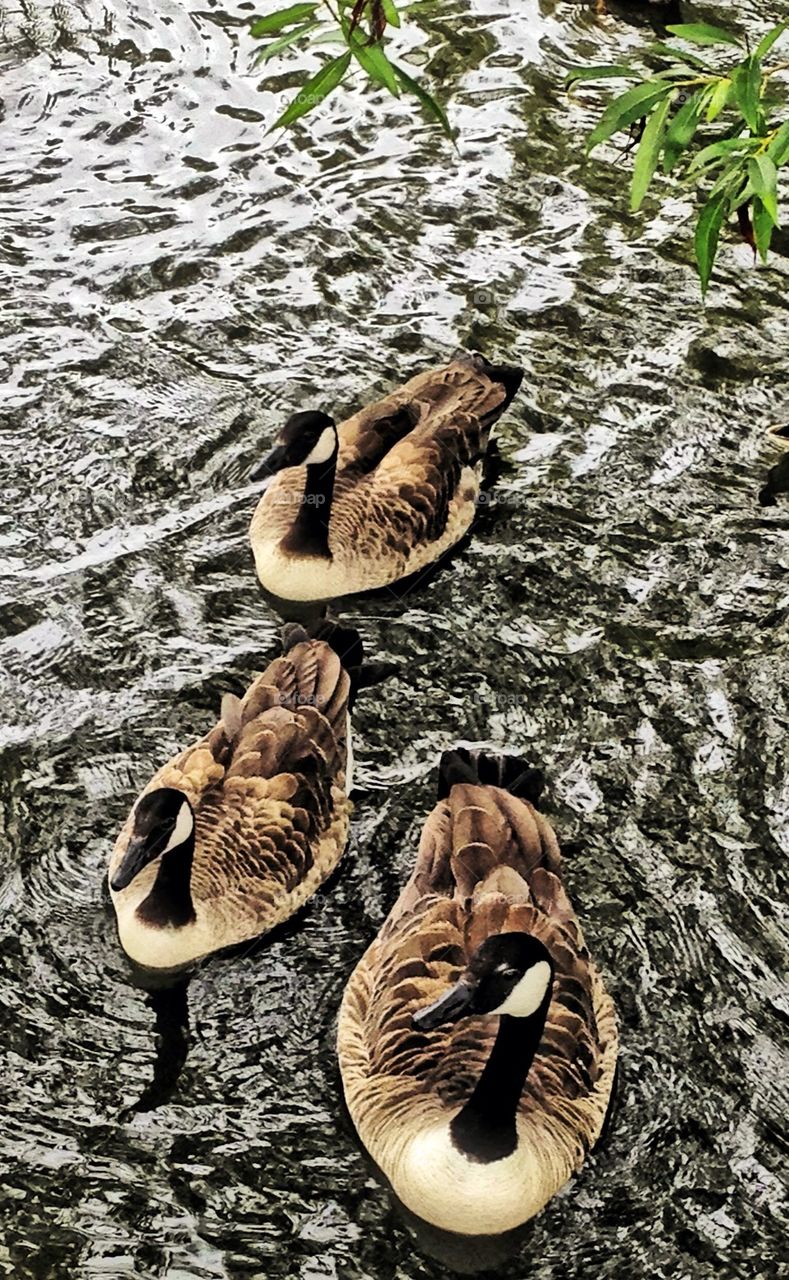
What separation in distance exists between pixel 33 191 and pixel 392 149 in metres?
2.76

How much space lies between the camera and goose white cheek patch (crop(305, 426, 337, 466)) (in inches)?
375

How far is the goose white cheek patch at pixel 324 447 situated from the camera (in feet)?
31.3

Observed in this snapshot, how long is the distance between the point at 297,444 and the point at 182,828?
2844mm

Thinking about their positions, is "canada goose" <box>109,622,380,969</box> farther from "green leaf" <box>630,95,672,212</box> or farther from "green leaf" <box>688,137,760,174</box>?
"green leaf" <box>688,137,760,174</box>

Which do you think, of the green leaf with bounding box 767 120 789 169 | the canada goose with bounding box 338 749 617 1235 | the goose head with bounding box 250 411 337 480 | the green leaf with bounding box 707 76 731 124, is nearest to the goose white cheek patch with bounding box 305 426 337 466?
the goose head with bounding box 250 411 337 480

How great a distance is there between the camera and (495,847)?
725 cm

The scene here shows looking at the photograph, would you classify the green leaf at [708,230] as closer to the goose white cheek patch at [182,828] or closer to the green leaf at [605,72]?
the green leaf at [605,72]

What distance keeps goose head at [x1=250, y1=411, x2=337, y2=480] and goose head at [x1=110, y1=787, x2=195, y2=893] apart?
258cm

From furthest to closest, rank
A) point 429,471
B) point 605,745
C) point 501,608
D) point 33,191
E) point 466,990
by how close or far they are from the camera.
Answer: point 33,191
point 429,471
point 501,608
point 605,745
point 466,990

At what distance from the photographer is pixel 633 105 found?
4.84 metres

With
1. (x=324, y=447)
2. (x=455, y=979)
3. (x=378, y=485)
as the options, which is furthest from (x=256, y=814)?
(x=378, y=485)

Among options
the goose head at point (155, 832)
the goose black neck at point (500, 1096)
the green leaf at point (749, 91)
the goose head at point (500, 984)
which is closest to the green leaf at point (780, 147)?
the green leaf at point (749, 91)

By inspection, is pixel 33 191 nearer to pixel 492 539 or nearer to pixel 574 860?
pixel 492 539

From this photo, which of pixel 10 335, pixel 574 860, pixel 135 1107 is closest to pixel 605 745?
pixel 574 860
